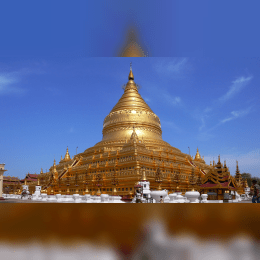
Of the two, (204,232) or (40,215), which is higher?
(40,215)

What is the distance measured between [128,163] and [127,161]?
14.2 inches

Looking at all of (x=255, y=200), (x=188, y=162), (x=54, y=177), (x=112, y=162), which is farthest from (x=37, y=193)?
(x=255, y=200)

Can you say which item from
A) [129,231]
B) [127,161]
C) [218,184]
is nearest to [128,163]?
[127,161]

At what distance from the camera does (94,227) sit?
3.02 meters

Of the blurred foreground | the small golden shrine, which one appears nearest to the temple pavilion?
the small golden shrine

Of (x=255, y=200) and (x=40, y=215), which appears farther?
(x=255, y=200)

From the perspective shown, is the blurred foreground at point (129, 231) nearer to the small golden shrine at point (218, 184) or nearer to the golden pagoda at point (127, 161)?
the golden pagoda at point (127, 161)

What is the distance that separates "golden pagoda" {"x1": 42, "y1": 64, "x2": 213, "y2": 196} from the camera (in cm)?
2645

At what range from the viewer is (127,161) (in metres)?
27.4

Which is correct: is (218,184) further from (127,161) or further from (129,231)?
(129,231)

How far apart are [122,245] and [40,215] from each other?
1112mm

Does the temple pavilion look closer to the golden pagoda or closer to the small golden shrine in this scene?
the golden pagoda

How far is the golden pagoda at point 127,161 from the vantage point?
26453 millimetres

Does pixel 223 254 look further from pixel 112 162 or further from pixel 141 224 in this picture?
pixel 112 162
